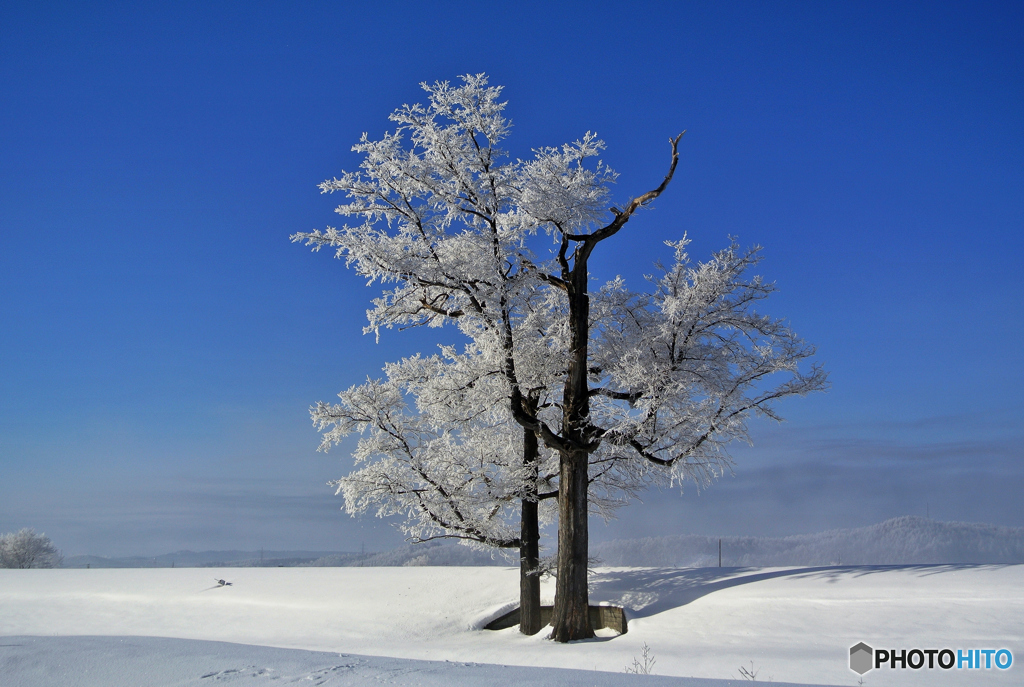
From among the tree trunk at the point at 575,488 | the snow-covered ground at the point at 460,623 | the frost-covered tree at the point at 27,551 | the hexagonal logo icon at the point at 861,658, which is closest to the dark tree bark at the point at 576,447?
the tree trunk at the point at 575,488

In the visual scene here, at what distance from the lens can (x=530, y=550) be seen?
1567cm

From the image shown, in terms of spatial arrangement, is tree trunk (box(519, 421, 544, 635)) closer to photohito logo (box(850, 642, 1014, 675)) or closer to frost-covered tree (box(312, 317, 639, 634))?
frost-covered tree (box(312, 317, 639, 634))

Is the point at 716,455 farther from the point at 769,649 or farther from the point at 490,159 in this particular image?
the point at 490,159

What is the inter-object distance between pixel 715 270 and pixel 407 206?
6.26 metres

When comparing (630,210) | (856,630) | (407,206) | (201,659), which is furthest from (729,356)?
(201,659)

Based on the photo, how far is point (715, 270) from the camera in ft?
44.2

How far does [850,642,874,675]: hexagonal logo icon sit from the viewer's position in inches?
350

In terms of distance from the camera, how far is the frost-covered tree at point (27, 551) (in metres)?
39.1

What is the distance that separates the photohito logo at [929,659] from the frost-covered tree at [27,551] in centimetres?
4435

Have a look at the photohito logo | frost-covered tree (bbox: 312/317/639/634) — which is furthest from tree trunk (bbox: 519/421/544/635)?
the photohito logo

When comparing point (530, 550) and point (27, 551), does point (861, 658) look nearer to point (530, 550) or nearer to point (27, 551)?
point (530, 550)

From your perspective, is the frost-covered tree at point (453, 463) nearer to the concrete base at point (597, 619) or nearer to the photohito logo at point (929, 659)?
the concrete base at point (597, 619)

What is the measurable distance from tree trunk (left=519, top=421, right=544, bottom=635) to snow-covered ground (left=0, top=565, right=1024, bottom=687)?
625 millimetres

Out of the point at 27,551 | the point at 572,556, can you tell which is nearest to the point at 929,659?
the point at 572,556
